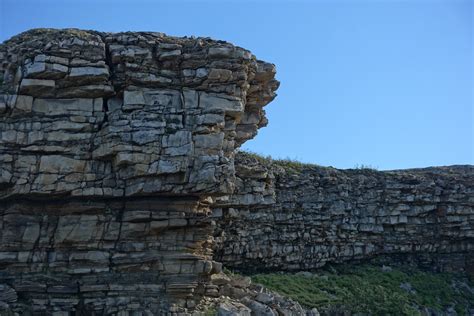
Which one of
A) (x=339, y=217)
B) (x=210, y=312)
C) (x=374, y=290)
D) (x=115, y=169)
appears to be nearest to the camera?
(x=210, y=312)

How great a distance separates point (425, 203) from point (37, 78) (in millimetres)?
17454

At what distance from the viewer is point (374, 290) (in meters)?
21.3

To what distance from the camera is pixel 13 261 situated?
15.4 metres

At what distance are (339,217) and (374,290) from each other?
12.5 feet

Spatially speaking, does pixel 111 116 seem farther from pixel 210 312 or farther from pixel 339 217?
pixel 339 217

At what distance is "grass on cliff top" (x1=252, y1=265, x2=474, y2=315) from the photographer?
19.4 meters

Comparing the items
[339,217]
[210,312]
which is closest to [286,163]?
[339,217]

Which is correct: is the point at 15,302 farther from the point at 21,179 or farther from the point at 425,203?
the point at 425,203

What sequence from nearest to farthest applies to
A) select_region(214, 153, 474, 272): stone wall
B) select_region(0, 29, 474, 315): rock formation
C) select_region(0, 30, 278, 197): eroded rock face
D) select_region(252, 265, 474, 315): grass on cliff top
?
select_region(0, 29, 474, 315): rock formation < select_region(0, 30, 278, 197): eroded rock face < select_region(252, 265, 474, 315): grass on cliff top < select_region(214, 153, 474, 272): stone wall

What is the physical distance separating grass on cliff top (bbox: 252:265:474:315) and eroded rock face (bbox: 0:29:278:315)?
4.74 meters

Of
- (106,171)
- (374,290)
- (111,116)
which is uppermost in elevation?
(111,116)

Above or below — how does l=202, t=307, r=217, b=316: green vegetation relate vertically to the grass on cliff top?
below

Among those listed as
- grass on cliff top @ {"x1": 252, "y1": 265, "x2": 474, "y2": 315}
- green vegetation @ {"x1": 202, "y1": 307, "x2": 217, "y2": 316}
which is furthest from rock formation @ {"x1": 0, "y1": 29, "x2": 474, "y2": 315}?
grass on cliff top @ {"x1": 252, "y1": 265, "x2": 474, "y2": 315}

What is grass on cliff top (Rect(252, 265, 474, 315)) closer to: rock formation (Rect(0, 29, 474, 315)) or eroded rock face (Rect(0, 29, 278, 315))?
rock formation (Rect(0, 29, 474, 315))
